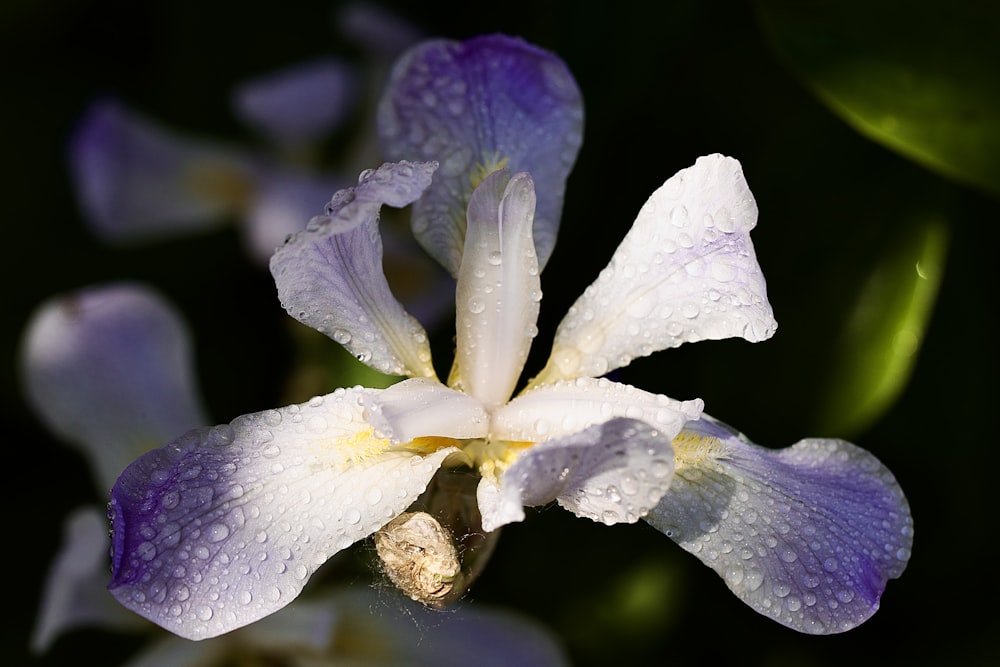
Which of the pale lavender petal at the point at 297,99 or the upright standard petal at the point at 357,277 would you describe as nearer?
the upright standard petal at the point at 357,277

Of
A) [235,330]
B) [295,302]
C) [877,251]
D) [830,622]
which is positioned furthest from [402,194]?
[235,330]

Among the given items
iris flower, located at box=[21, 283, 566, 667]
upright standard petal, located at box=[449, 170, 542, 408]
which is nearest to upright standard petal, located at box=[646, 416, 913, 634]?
upright standard petal, located at box=[449, 170, 542, 408]

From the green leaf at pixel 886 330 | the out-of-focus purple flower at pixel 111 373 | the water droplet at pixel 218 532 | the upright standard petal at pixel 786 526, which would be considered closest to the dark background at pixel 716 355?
the green leaf at pixel 886 330

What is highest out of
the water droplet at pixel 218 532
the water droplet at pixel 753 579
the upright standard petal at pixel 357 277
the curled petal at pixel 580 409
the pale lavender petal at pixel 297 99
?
the upright standard petal at pixel 357 277

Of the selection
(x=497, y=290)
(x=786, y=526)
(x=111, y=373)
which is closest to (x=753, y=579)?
(x=786, y=526)

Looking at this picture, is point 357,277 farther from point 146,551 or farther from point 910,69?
point 910,69

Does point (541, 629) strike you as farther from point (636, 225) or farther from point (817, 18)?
point (817, 18)

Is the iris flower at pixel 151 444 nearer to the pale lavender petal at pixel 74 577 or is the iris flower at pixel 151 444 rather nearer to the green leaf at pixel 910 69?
the pale lavender petal at pixel 74 577
